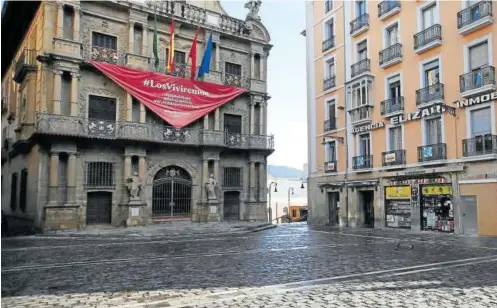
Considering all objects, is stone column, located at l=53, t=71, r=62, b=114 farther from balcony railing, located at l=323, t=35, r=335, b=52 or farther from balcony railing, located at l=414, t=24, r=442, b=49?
balcony railing, located at l=414, t=24, r=442, b=49

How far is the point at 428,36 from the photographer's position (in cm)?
2152

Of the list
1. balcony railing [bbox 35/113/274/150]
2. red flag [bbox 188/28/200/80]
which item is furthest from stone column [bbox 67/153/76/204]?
red flag [bbox 188/28/200/80]

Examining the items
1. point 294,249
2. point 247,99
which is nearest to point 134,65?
point 247,99

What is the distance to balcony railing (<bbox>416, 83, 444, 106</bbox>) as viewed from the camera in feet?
67.9

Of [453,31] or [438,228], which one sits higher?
[453,31]

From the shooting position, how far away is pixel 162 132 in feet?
81.8

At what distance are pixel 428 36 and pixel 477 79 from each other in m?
3.77

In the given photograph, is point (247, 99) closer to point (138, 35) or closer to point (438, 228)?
point (138, 35)

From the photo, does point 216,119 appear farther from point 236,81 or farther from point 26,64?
point 26,64

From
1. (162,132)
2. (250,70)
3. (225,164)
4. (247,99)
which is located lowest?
(225,164)

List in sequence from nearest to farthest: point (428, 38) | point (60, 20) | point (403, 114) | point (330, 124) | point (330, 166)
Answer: point (428, 38) → point (60, 20) → point (403, 114) → point (330, 166) → point (330, 124)

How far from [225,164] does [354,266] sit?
18.1 metres

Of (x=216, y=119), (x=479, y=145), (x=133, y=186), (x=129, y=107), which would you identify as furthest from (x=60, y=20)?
(x=479, y=145)

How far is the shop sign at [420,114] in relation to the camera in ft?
66.6
